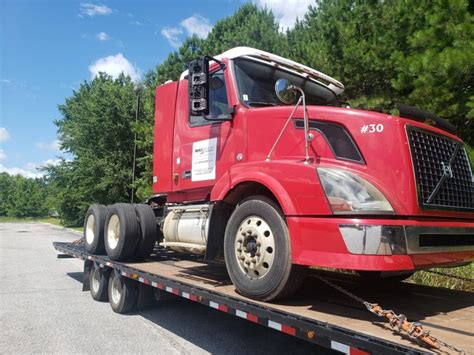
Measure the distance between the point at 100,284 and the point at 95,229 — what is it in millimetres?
956

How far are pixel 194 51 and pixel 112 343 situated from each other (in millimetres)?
20959

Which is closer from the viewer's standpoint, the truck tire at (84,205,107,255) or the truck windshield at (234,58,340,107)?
the truck windshield at (234,58,340,107)

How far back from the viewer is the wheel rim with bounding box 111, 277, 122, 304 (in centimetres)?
654

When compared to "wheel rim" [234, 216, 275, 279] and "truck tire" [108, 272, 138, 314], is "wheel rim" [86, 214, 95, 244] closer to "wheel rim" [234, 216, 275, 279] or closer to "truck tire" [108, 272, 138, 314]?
"truck tire" [108, 272, 138, 314]

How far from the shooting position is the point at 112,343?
5.01 m

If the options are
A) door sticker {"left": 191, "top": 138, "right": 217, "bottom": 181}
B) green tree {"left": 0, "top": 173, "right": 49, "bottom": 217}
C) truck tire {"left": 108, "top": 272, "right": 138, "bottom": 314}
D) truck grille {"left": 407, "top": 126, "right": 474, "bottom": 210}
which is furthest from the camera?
green tree {"left": 0, "top": 173, "right": 49, "bottom": 217}

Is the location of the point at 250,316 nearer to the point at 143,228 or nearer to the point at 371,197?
the point at 371,197

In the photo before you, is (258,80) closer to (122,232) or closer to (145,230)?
(145,230)

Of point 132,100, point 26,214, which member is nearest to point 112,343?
point 132,100

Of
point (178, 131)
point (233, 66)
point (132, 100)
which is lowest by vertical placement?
point (178, 131)

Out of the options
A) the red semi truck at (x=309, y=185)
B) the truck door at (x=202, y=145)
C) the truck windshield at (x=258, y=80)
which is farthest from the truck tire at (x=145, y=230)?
the truck windshield at (x=258, y=80)

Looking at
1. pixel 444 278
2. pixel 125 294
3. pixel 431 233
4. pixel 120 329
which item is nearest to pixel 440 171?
pixel 431 233

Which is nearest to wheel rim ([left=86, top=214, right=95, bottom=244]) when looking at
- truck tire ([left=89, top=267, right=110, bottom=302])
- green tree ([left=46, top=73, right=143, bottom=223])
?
truck tire ([left=89, top=267, right=110, bottom=302])

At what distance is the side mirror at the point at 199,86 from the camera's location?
455 cm
